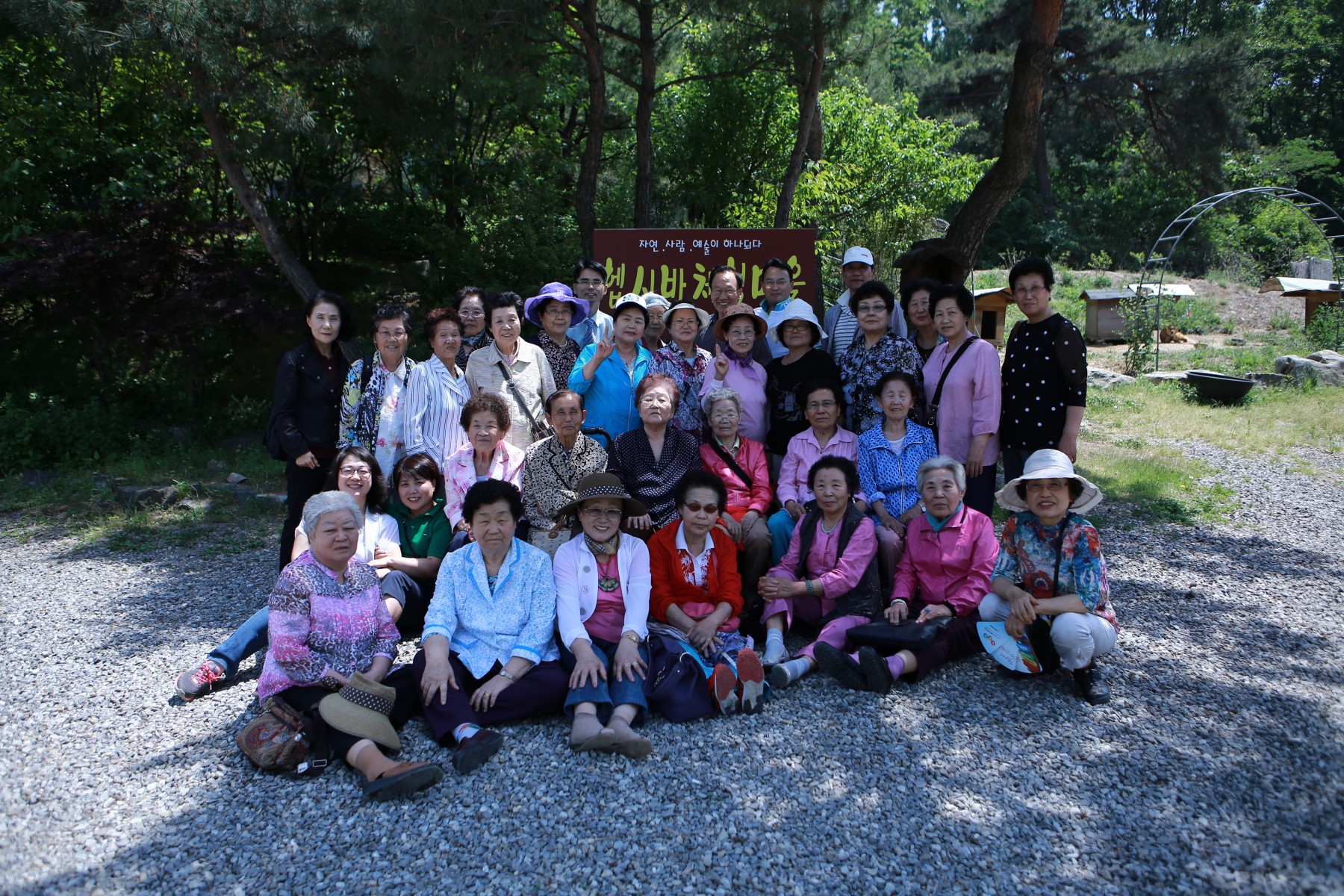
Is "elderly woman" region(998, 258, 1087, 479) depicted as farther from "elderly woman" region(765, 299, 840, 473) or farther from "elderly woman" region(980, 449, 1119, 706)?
"elderly woman" region(765, 299, 840, 473)

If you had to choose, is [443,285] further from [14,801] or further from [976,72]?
[976,72]

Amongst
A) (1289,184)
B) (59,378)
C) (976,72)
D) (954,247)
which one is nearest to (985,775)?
(954,247)

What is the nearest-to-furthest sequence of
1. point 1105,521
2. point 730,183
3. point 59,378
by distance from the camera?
1. point 1105,521
2. point 59,378
3. point 730,183

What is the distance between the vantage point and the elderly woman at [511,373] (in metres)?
4.88

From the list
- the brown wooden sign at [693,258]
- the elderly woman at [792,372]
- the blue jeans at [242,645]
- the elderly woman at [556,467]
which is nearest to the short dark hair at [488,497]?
the elderly woman at [556,467]

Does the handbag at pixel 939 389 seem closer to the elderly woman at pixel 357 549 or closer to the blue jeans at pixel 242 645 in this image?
the elderly woman at pixel 357 549

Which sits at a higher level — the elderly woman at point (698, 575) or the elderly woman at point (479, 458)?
the elderly woman at point (479, 458)

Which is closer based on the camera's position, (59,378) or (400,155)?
(59,378)

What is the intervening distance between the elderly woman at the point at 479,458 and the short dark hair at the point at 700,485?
897mm

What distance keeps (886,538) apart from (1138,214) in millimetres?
28330

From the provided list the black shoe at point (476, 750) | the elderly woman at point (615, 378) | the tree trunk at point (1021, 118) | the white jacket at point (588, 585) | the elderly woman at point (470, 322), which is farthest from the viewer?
the tree trunk at point (1021, 118)

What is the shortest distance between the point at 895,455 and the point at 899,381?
40 centimetres

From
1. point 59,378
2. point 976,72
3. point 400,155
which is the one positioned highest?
point 976,72

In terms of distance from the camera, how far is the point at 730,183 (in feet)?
50.9
